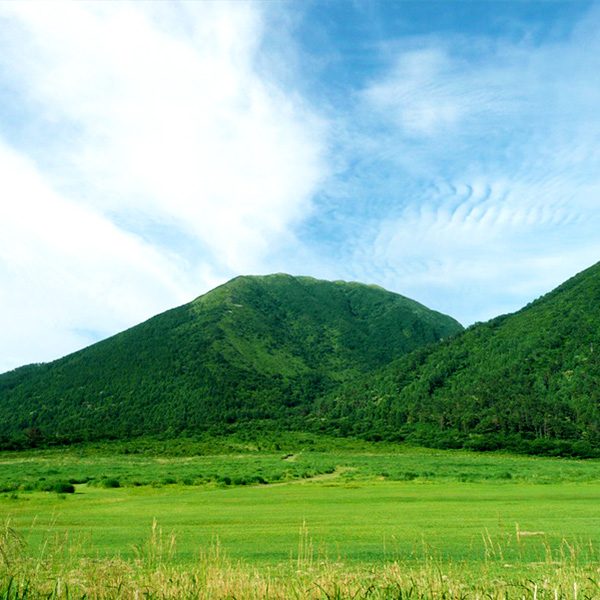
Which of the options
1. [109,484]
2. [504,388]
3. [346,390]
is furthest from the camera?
[346,390]

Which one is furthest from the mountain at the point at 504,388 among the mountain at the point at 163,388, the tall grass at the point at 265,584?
the tall grass at the point at 265,584

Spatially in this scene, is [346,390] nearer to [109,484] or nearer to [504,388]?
[504,388]

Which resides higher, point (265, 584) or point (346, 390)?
point (346, 390)

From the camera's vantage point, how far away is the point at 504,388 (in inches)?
4830

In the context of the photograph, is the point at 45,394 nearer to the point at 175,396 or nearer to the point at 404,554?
the point at 175,396

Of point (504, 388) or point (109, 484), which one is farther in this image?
point (504, 388)

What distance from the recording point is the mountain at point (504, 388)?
100062 millimetres

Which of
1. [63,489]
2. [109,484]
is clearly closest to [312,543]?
[63,489]

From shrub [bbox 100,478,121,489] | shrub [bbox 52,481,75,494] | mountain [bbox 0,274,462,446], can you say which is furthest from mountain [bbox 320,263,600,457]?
shrub [bbox 52,481,75,494]

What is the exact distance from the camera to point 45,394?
165000 millimetres

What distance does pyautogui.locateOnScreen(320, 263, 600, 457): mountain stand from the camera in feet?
328

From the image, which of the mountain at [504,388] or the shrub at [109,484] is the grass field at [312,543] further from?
the mountain at [504,388]

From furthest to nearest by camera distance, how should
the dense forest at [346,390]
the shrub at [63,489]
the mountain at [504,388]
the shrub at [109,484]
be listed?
the dense forest at [346,390]
the mountain at [504,388]
the shrub at [109,484]
the shrub at [63,489]

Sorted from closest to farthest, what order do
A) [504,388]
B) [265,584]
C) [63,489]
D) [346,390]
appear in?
[265,584]
[63,489]
[504,388]
[346,390]
